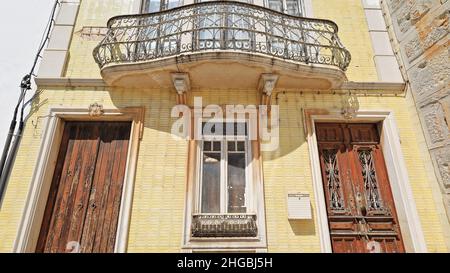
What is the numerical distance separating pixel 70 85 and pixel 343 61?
6449 millimetres

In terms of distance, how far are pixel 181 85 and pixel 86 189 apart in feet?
9.80

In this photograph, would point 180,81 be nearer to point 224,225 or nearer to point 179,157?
point 179,157

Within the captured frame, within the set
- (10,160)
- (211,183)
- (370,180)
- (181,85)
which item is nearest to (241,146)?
(211,183)

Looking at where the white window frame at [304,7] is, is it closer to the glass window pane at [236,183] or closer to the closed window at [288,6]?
the closed window at [288,6]

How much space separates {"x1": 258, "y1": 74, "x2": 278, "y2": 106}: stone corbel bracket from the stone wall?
10.6 ft

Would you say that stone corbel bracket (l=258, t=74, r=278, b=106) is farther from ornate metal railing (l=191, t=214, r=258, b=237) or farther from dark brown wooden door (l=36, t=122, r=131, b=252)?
dark brown wooden door (l=36, t=122, r=131, b=252)

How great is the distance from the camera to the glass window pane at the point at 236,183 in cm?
505

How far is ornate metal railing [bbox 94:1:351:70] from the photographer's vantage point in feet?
17.0

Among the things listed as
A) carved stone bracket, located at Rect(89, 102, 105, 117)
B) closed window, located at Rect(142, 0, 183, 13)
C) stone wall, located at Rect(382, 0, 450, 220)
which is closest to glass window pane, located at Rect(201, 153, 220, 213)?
carved stone bracket, located at Rect(89, 102, 105, 117)

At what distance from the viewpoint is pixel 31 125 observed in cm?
532

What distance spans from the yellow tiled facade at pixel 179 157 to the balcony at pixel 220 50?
1.28ft
